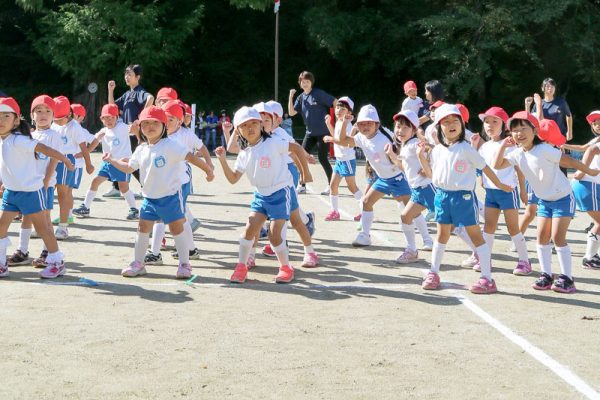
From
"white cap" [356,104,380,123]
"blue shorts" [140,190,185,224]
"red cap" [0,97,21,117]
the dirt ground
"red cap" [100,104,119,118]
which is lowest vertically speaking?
the dirt ground

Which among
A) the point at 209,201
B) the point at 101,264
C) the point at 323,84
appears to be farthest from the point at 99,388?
the point at 323,84

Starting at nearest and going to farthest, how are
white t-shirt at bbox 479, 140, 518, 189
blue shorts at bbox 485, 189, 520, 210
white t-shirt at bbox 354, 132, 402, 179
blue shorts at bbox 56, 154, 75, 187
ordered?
blue shorts at bbox 485, 189, 520, 210 → white t-shirt at bbox 479, 140, 518, 189 → white t-shirt at bbox 354, 132, 402, 179 → blue shorts at bbox 56, 154, 75, 187

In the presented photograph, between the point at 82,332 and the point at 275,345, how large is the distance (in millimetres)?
1443

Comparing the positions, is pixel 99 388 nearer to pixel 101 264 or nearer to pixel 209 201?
pixel 101 264

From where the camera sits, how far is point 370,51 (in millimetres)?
38281

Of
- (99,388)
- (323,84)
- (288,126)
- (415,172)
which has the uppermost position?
(323,84)

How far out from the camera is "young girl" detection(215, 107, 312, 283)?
807cm

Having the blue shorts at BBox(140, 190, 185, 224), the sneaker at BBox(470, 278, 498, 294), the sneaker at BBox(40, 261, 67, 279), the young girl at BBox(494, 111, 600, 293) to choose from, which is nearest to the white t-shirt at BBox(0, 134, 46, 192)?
the sneaker at BBox(40, 261, 67, 279)

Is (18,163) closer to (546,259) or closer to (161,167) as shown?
(161,167)

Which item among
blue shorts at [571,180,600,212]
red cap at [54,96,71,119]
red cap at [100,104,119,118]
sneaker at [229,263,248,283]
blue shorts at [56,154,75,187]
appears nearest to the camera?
sneaker at [229,263,248,283]

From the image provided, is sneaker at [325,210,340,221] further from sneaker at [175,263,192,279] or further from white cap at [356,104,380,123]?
sneaker at [175,263,192,279]

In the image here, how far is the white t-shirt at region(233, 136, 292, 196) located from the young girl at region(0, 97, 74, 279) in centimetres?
168

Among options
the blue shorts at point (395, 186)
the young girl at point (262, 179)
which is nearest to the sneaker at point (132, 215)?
the blue shorts at point (395, 186)

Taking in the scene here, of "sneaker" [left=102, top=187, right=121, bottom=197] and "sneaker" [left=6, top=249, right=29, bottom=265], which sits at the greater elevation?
"sneaker" [left=102, top=187, right=121, bottom=197]
